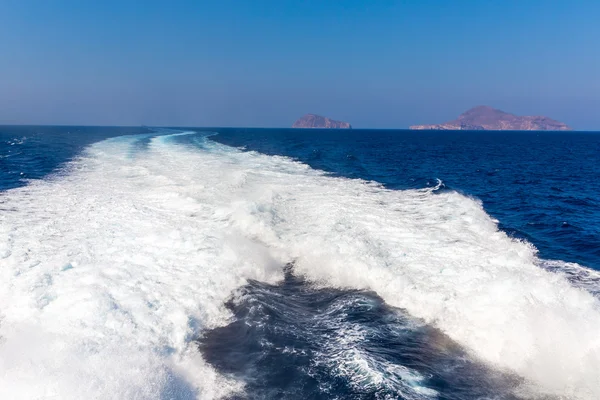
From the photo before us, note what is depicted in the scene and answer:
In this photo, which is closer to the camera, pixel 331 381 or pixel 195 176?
pixel 331 381

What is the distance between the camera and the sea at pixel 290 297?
6891mm

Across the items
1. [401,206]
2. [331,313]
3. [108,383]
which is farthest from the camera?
[401,206]

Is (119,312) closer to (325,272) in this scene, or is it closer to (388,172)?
(325,272)

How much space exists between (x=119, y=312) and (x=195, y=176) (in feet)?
52.9

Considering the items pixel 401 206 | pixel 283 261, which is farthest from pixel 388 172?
pixel 283 261

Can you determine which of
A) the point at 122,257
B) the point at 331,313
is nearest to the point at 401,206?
the point at 331,313

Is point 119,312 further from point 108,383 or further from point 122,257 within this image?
point 122,257

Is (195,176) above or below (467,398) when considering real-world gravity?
above

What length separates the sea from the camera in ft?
22.6

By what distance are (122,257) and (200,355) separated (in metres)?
5.06

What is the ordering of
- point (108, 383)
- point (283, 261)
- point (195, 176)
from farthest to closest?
point (195, 176) → point (283, 261) → point (108, 383)

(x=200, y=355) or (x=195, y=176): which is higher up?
(x=195, y=176)

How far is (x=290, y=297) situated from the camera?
10.4m

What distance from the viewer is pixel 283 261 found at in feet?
42.1
